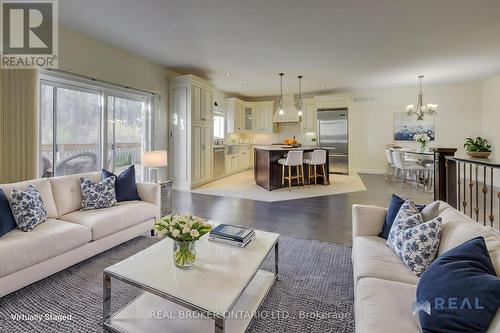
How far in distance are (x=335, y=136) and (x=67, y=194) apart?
7.67 meters

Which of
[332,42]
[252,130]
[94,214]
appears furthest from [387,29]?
[252,130]

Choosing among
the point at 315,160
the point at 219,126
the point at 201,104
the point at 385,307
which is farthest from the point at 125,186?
the point at 219,126

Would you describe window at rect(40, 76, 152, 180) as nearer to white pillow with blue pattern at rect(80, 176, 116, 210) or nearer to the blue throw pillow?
white pillow with blue pattern at rect(80, 176, 116, 210)

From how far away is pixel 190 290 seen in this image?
1.44 meters

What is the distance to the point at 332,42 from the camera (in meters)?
4.36

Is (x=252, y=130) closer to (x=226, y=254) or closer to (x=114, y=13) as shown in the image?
(x=114, y=13)

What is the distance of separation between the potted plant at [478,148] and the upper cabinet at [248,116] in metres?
5.83

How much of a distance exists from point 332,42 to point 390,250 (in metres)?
3.74

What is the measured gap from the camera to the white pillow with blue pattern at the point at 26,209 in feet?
7.22

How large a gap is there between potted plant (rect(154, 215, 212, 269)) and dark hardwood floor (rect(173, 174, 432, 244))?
1799mm

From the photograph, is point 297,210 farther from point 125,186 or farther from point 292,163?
point 125,186

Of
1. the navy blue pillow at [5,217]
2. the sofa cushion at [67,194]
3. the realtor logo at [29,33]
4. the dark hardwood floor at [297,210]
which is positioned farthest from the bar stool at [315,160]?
the navy blue pillow at [5,217]

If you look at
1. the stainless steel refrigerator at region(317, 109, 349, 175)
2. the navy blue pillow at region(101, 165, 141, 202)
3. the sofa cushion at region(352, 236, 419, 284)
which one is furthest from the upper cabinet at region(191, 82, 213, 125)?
the sofa cushion at region(352, 236, 419, 284)

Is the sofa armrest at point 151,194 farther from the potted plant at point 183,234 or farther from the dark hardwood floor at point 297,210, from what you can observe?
the potted plant at point 183,234
